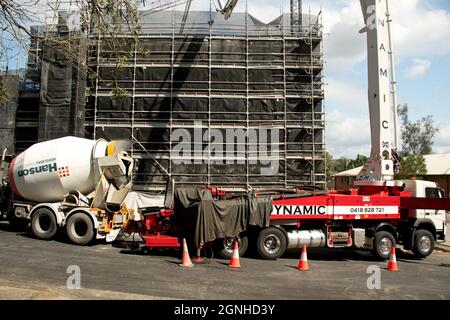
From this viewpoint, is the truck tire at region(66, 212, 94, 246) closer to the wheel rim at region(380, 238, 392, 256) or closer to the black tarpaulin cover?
the black tarpaulin cover

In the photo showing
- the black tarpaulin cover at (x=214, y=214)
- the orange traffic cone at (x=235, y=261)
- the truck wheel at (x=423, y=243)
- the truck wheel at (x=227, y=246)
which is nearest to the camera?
the orange traffic cone at (x=235, y=261)

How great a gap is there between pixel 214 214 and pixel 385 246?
5339 millimetres

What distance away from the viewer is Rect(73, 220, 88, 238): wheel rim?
12924 mm

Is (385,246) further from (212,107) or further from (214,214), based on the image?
(212,107)

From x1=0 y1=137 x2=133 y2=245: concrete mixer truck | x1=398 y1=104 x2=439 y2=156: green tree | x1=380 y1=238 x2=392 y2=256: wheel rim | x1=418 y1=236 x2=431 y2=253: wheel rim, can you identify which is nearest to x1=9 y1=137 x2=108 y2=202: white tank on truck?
x1=0 y1=137 x2=133 y2=245: concrete mixer truck

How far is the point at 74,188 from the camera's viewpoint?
13773 millimetres

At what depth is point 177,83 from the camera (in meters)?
23.5

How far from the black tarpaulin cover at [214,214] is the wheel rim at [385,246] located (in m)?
3.65

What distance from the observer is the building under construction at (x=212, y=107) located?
23078 millimetres

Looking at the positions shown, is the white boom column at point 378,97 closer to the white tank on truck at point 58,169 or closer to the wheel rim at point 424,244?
the wheel rim at point 424,244

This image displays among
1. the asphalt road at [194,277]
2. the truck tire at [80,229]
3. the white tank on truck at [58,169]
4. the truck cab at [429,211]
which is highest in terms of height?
the white tank on truck at [58,169]

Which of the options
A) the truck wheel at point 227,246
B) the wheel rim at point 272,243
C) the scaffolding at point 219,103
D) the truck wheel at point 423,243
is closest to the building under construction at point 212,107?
the scaffolding at point 219,103

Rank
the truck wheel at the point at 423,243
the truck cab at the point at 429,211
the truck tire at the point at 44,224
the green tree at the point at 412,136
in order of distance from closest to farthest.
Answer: the truck wheel at the point at 423,243 < the truck cab at the point at 429,211 < the truck tire at the point at 44,224 < the green tree at the point at 412,136
